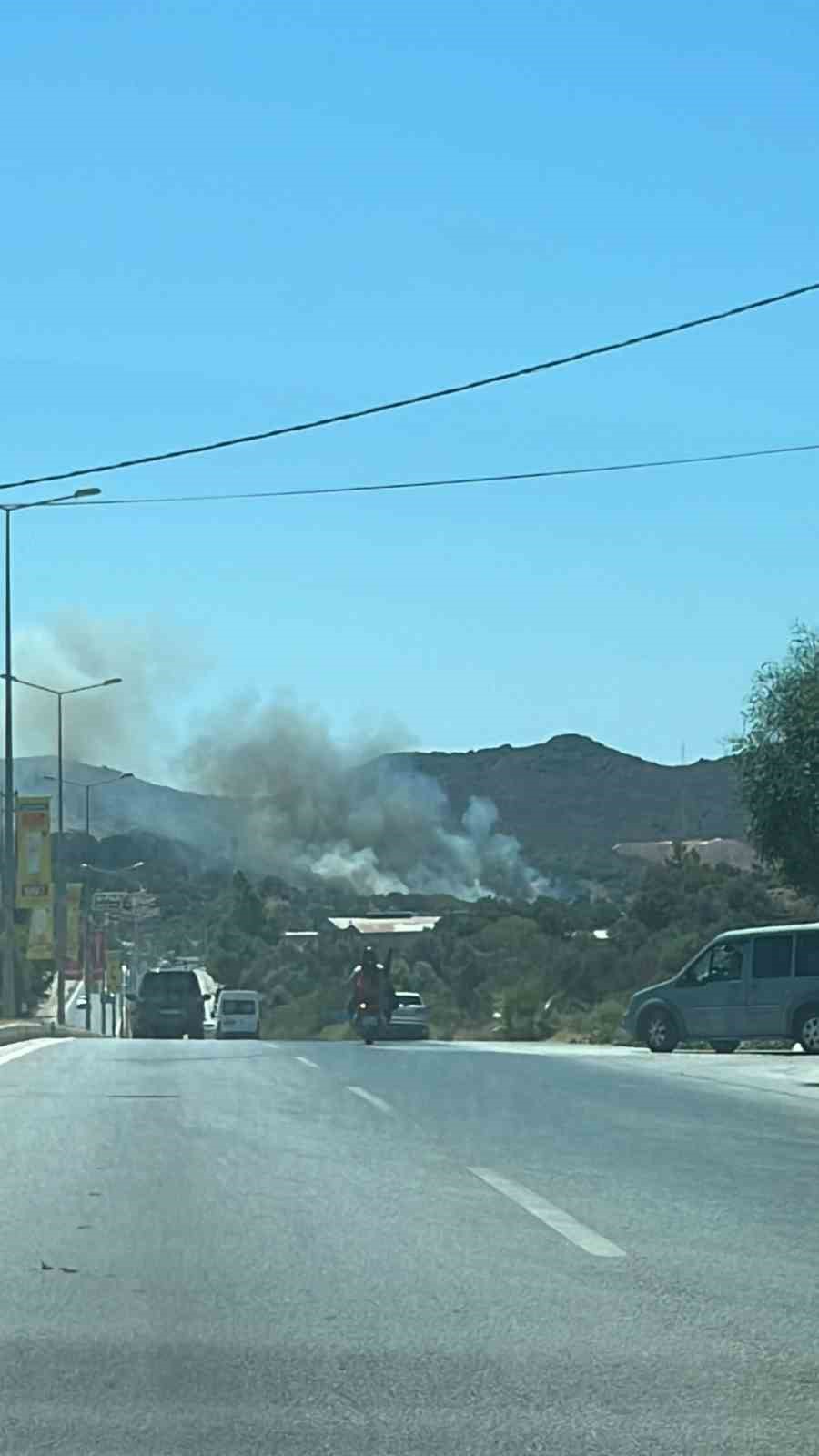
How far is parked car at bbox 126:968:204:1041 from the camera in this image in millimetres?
49438

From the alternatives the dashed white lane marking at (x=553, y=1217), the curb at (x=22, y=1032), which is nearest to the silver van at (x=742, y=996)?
the curb at (x=22, y=1032)

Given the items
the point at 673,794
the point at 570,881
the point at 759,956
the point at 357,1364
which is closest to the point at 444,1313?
the point at 357,1364

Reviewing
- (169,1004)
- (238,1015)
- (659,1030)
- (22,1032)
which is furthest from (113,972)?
(659,1030)

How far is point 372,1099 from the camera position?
2025 cm

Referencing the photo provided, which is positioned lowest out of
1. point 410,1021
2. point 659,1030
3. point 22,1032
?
point 410,1021

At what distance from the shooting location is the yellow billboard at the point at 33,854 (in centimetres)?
5228

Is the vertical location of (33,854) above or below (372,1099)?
above

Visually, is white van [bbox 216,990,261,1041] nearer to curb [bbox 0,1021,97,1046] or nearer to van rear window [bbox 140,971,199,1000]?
van rear window [bbox 140,971,199,1000]

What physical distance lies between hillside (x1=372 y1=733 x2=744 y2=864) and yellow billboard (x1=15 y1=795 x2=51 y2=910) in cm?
10934

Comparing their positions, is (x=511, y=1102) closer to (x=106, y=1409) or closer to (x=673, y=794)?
(x=106, y=1409)

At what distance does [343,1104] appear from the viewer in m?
19.7

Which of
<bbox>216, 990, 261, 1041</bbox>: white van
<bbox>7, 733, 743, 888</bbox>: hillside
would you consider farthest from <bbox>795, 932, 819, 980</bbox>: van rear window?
<bbox>7, 733, 743, 888</bbox>: hillside

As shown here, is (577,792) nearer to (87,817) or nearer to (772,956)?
(87,817)

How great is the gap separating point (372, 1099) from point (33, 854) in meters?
33.5
